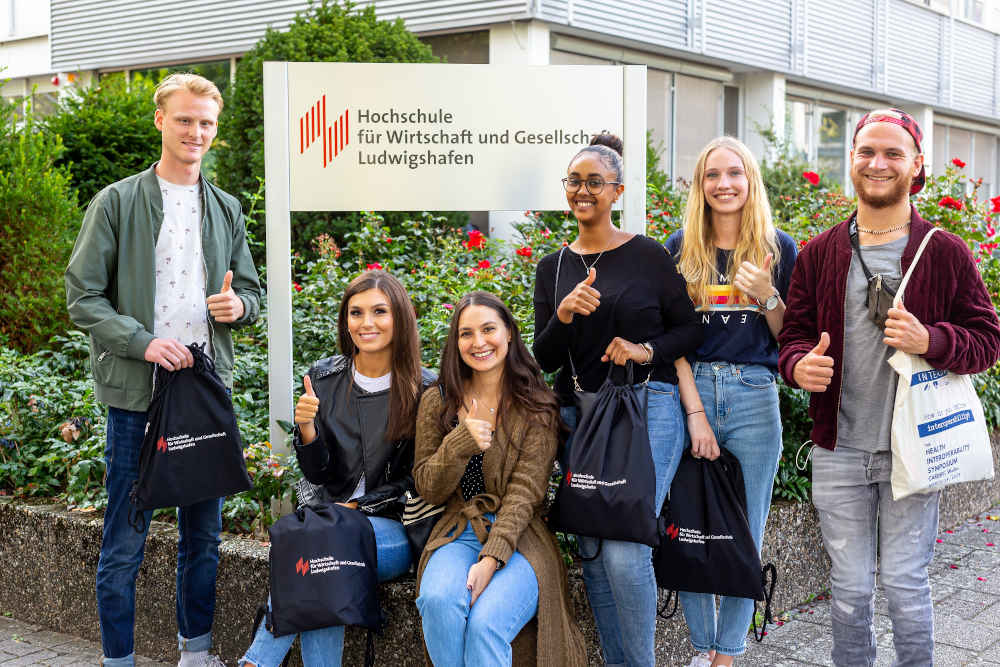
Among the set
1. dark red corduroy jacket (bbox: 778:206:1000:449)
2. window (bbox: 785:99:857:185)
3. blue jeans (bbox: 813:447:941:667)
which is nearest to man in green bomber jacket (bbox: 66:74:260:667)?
dark red corduroy jacket (bbox: 778:206:1000:449)

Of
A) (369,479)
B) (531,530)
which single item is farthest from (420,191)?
(531,530)

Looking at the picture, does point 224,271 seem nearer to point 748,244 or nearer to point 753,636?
point 748,244

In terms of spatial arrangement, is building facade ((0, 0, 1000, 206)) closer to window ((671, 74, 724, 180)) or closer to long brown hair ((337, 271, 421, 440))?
window ((671, 74, 724, 180))

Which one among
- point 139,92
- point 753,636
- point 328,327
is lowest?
point 753,636

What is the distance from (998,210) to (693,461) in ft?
12.2

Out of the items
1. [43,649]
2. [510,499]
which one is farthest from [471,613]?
[43,649]

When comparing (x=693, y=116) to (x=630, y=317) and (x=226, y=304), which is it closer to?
(x=630, y=317)

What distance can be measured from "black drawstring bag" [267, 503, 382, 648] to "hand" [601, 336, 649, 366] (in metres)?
1.01

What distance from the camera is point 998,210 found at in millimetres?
6062

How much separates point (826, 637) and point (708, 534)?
1.13 metres

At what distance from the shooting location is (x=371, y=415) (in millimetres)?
3578

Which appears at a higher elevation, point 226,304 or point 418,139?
point 418,139

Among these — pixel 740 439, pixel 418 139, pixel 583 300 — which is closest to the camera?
pixel 583 300

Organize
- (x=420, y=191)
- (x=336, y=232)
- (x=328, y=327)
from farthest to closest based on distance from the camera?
(x=336, y=232)
(x=328, y=327)
(x=420, y=191)
